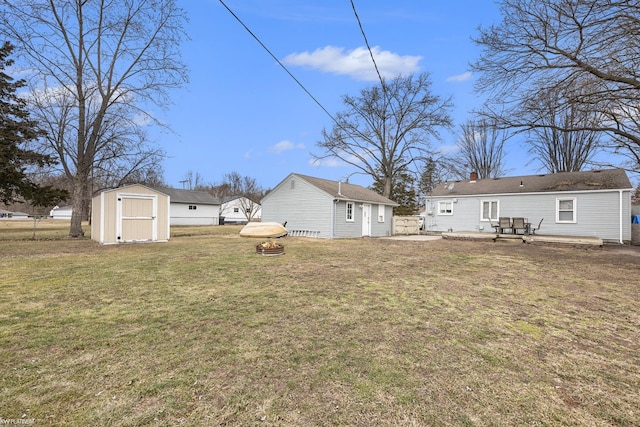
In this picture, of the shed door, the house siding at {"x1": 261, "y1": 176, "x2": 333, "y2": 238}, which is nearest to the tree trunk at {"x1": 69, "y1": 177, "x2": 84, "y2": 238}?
the shed door

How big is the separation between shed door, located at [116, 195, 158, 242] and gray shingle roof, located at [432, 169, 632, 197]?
20062mm

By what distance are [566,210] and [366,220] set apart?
1219 centimetres

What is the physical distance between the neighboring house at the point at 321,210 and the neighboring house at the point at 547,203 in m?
5.62

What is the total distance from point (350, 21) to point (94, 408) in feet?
30.1

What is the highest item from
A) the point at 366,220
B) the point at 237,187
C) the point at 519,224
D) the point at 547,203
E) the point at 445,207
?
the point at 237,187

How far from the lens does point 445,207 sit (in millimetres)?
23562

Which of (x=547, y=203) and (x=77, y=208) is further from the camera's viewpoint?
(x=547, y=203)

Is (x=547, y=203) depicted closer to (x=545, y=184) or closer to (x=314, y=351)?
(x=545, y=184)

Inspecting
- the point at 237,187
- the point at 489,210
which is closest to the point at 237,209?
the point at 237,187

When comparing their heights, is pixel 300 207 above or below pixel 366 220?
above

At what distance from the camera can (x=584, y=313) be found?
452cm

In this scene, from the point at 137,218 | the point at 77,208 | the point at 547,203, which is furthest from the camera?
the point at 547,203

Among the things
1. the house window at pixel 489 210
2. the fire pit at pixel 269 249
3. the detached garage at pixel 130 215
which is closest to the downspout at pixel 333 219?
the fire pit at pixel 269 249

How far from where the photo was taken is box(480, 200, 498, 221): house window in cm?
2103
